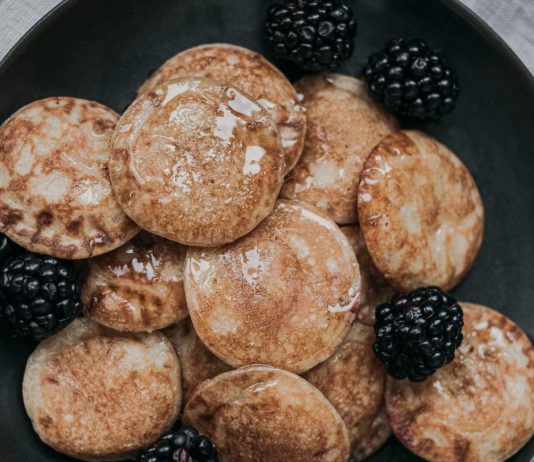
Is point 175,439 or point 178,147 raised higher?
point 178,147

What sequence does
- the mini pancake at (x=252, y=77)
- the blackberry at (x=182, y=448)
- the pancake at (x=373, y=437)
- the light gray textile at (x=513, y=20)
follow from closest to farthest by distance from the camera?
the blackberry at (x=182, y=448) < the mini pancake at (x=252, y=77) < the pancake at (x=373, y=437) < the light gray textile at (x=513, y=20)

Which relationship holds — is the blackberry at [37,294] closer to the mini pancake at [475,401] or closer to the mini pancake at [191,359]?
the mini pancake at [191,359]

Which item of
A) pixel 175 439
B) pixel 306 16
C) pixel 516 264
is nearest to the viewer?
pixel 175 439

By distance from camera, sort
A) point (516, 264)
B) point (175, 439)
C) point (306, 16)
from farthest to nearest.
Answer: point (516, 264) < point (306, 16) < point (175, 439)

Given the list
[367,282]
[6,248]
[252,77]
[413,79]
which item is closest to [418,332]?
[367,282]

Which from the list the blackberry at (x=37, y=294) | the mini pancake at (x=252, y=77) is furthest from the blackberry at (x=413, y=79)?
the blackberry at (x=37, y=294)

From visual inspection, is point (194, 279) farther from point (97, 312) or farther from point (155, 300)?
point (97, 312)

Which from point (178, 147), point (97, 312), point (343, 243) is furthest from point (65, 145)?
point (343, 243)
